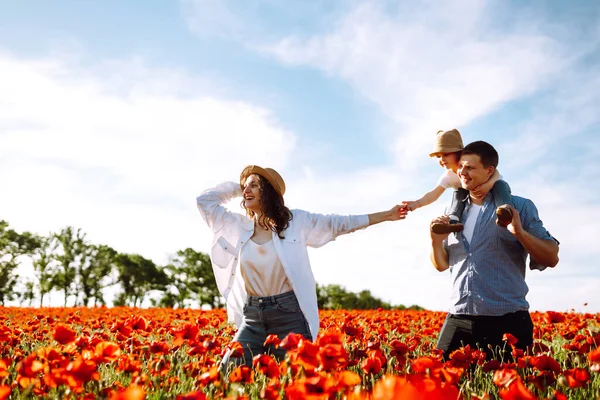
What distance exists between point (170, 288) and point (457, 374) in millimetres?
49907

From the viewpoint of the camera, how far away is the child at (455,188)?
4448 millimetres

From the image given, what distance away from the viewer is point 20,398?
3086mm

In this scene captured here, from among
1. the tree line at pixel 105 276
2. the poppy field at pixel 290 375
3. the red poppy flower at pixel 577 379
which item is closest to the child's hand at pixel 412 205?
the poppy field at pixel 290 375

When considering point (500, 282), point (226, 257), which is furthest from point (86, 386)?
point (500, 282)

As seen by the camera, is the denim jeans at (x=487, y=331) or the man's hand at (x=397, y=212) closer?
the denim jeans at (x=487, y=331)

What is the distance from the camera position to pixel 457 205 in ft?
16.0

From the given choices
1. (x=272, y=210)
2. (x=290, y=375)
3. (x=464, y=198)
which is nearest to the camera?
(x=290, y=375)

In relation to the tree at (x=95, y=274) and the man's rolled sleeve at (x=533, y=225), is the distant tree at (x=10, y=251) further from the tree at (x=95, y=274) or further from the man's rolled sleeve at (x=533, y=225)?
the man's rolled sleeve at (x=533, y=225)

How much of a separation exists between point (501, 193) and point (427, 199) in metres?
1.46

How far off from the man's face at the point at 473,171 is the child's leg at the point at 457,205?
0.96 feet

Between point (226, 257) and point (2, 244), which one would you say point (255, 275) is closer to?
point (226, 257)

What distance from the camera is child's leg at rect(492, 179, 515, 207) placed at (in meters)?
4.45

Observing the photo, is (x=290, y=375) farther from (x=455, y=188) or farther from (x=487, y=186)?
(x=455, y=188)

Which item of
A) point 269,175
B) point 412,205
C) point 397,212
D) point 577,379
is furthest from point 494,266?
point 269,175
